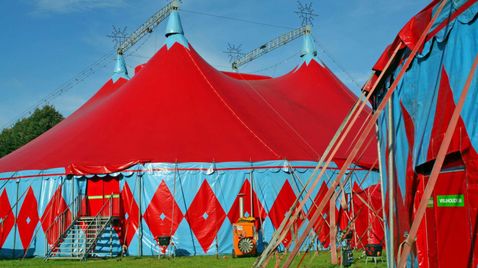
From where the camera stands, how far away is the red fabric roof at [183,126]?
1168 cm

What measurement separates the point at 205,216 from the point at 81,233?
2.62m

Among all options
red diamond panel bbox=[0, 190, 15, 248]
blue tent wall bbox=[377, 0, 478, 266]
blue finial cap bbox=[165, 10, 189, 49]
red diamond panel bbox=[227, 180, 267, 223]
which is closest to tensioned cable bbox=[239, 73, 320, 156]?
red diamond panel bbox=[227, 180, 267, 223]

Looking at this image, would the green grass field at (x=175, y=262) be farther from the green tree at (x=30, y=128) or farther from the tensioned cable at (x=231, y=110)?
the green tree at (x=30, y=128)

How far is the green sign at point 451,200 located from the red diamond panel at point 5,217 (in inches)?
408

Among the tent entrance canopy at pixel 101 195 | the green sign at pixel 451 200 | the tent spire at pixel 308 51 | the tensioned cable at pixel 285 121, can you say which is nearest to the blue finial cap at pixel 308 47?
the tent spire at pixel 308 51

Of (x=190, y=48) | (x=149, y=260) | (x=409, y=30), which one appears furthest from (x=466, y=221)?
(x=190, y=48)

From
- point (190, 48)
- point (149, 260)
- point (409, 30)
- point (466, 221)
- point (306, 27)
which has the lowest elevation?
point (149, 260)

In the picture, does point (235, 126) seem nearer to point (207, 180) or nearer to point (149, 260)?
point (207, 180)

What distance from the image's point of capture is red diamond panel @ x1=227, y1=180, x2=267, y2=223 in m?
11.3

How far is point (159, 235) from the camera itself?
435 inches

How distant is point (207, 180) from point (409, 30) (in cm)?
755

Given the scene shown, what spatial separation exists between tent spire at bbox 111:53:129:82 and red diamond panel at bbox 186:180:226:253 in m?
8.98

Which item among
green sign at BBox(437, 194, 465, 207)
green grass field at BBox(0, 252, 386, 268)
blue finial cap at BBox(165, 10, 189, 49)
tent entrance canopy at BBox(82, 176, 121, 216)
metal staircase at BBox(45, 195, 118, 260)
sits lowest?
green grass field at BBox(0, 252, 386, 268)

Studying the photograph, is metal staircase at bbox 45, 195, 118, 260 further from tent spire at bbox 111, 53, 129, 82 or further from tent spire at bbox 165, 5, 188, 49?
tent spire at bbox 111, 53, 129, 82
